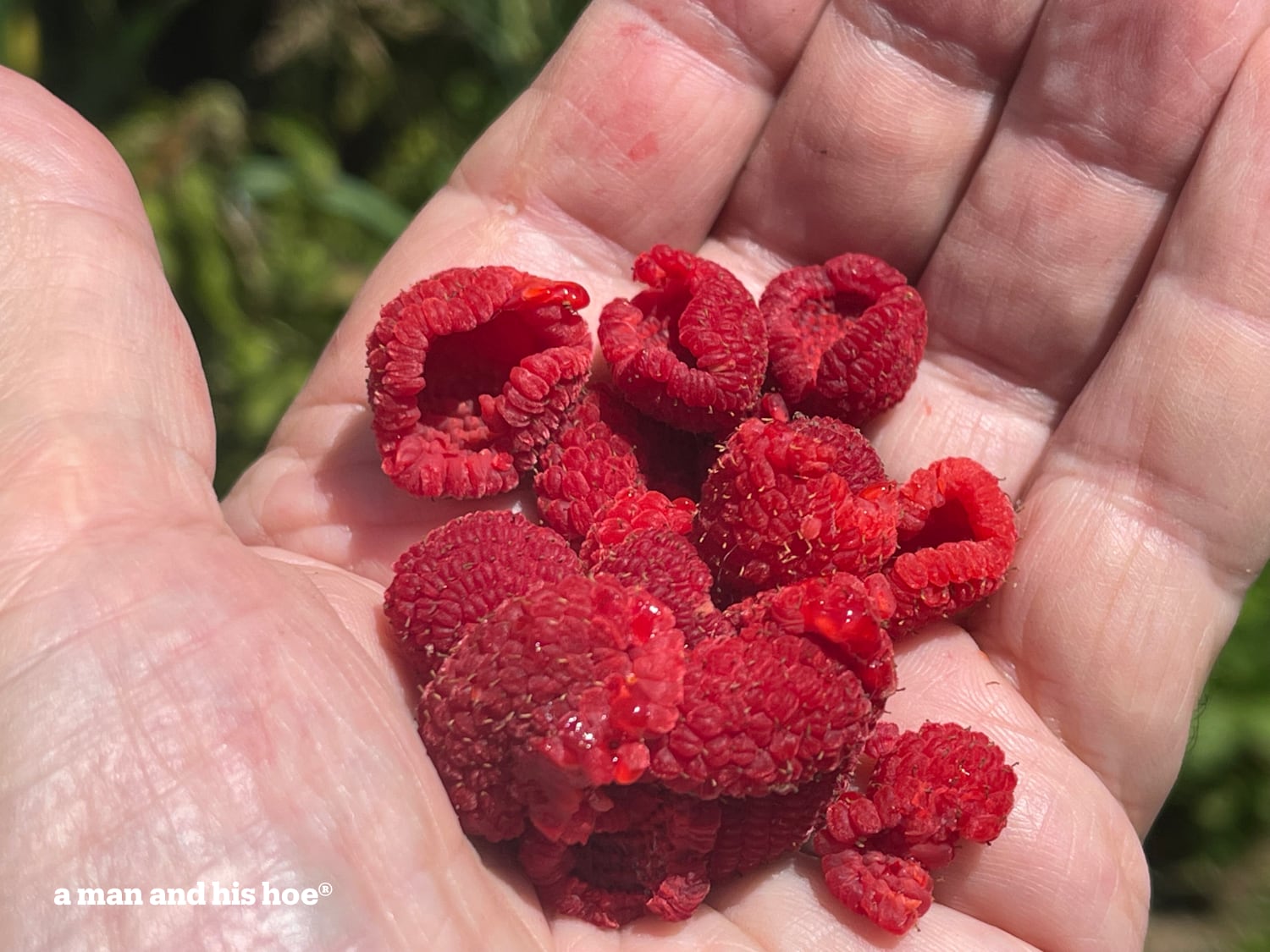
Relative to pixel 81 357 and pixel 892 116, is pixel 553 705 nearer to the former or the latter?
pixel 81 357

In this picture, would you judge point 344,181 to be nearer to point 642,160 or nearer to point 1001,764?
point 642,160

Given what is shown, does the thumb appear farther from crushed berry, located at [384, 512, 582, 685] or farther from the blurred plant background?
the blurred plant background

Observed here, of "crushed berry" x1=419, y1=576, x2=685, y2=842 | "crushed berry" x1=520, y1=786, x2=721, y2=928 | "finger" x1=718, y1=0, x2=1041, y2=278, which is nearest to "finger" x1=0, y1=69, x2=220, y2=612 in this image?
"crushed berry" x1=419, y1=576, x2=685, y2=842

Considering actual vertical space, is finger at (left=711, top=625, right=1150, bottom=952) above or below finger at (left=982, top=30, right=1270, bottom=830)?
below

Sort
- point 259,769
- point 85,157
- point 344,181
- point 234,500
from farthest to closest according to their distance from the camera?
1. point 344,181
2. point 234,500
3. point 85,157
4. point 259,769

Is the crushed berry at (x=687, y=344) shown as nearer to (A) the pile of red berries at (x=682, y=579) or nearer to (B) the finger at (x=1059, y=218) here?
(A) the pile of red berries at (x=682, y=579)

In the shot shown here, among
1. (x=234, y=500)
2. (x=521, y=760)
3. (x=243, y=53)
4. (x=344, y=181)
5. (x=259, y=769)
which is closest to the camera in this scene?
(x=259, y=769)

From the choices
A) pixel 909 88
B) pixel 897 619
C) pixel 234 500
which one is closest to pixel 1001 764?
pixel 897 619
